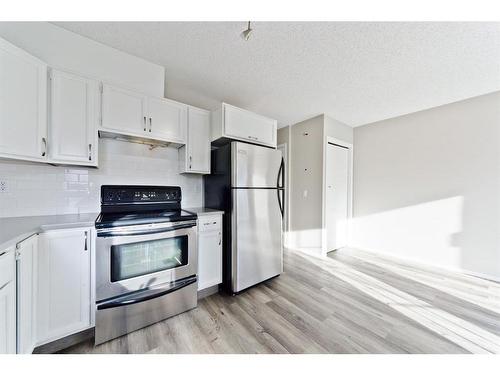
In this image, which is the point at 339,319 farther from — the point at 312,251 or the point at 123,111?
the point at 123,111

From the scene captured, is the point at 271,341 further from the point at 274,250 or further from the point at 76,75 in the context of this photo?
A: the point at 76,75

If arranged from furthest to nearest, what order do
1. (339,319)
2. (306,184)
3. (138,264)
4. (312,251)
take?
(306,184) < (312,251) < (339,319) < (138,264)

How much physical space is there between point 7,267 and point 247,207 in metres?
1.72

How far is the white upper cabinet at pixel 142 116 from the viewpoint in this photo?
171cm

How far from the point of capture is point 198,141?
227 centimetres

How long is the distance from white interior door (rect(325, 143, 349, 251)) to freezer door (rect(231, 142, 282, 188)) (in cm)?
135

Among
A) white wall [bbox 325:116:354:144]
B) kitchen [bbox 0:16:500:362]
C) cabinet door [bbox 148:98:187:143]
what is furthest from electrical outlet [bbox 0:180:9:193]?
white wall [bbox 325:116:354:144]

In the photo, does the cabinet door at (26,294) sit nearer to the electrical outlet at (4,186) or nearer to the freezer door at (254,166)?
the electrical outlet at (4,186)

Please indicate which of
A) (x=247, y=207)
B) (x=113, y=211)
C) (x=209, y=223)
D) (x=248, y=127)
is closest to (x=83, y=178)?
(x=113, y=211)

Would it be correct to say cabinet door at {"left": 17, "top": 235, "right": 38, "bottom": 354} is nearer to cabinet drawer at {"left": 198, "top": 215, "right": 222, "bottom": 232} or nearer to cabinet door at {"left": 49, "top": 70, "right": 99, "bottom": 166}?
cabinet door at {"left": 49, "top": 70, "right": 99, "bottom": 166}

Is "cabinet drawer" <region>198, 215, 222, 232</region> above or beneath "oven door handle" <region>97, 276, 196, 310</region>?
above

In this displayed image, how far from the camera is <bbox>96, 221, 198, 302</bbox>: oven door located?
1.45 metres
